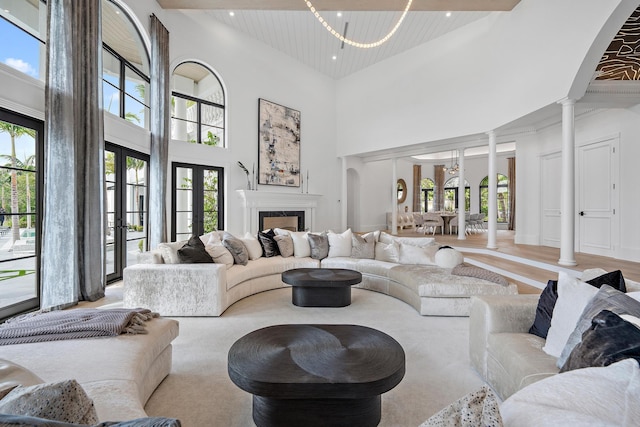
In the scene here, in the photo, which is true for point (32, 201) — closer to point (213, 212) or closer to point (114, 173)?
point (114, 173)

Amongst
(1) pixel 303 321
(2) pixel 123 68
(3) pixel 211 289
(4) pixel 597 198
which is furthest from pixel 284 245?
(4) pixel 597 198

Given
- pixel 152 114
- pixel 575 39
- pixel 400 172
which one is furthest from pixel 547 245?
pixel 152 114

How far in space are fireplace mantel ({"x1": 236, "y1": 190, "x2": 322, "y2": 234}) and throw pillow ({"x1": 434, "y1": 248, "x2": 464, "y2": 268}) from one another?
480 centimetres

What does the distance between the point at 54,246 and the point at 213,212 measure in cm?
398

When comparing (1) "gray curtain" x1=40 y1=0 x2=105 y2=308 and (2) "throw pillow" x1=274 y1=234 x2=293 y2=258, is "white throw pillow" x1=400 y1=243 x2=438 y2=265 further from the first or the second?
(1) "gray curtain" x1=40 y1=0 x2=105 y2=308

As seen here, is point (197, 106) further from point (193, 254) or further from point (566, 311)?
point (566, 311)

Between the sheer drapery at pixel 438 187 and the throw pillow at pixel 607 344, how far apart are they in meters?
14.2

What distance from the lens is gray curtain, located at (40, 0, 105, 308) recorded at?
376 cm

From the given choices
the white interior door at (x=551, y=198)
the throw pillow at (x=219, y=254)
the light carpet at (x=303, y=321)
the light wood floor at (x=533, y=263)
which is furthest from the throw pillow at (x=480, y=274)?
the white interior door at (x=551, y=198)

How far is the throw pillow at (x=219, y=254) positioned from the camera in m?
4.48

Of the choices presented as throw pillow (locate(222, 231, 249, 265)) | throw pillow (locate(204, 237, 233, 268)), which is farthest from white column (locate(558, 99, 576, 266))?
throw pillow (locate(204, 237, 233, 268))

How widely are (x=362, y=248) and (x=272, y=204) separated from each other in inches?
149

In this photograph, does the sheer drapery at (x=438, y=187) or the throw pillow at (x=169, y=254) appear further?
the sheer drapery at (x=438, y=187)

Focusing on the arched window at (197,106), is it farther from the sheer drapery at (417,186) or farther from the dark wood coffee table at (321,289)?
the sheer drapery at (417,186)
